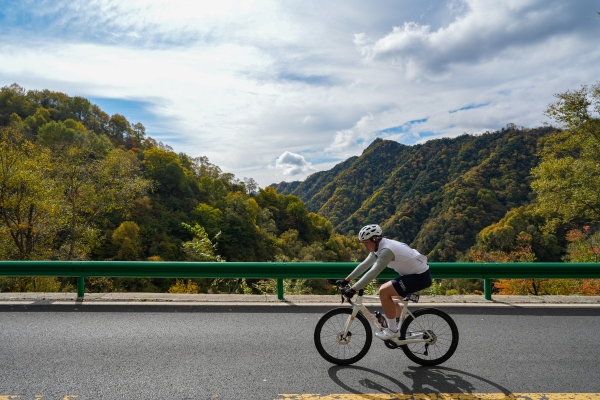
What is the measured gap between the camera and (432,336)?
458 cm

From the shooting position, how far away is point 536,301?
739 centimetres

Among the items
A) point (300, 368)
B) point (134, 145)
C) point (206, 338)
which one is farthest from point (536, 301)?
point (134, 145)

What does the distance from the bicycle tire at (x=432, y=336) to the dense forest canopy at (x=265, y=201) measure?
8.94 metres

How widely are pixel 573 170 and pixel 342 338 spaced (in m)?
24.3

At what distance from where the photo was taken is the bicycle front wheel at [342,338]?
4602 millimetres

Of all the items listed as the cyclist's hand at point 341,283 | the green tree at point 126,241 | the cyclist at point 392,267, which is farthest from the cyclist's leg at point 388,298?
the green tree at point 126,241

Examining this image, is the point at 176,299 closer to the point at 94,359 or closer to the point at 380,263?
the point at 94,359

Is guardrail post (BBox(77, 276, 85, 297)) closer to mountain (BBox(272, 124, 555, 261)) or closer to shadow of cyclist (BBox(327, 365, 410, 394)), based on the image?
shadow of cyclist (BBox(327, 365, 410, 394))

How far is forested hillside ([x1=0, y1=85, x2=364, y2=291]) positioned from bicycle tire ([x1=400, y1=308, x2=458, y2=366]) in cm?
781

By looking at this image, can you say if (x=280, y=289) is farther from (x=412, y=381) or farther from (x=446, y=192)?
(x=446, y=192)

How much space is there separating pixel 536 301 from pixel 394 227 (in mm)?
85509

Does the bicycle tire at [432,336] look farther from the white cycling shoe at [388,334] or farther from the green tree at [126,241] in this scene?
the green tree at [126,241]

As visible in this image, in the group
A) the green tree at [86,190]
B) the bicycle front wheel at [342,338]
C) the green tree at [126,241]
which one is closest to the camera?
the bicycle front wheel at [342,338]

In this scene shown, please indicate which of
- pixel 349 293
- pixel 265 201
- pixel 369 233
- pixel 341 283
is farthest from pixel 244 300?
pixel 265 201
